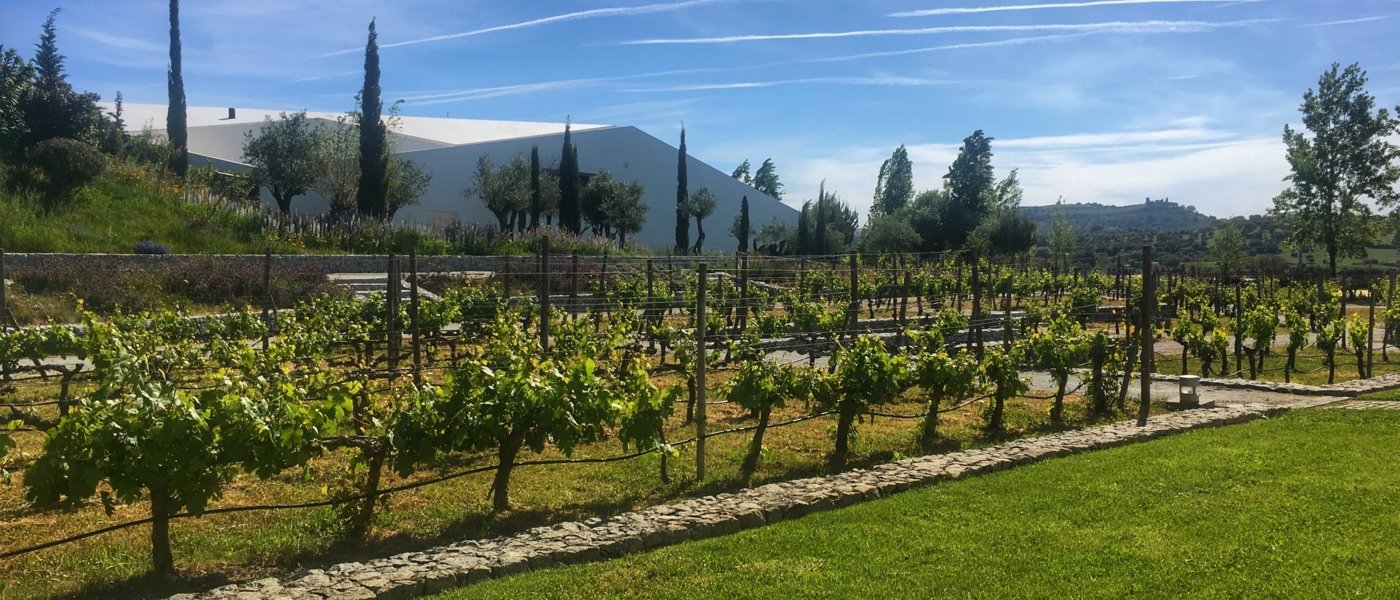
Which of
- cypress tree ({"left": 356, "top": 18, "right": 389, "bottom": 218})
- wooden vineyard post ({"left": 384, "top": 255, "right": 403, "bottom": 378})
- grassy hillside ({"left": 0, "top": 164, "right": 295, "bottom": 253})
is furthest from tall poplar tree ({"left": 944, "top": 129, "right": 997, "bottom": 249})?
wooden vineyard post ({"left": 384, "top": 255, "right": 403, "bottom": 378})

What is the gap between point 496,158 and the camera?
39625 millimetres

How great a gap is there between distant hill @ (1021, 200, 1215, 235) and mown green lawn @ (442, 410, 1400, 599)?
79770 mm

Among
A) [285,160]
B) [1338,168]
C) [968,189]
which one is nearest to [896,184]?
[968,189]

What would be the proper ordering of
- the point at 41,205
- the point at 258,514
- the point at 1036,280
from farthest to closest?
the point at 1036,280 < the point at 41,205 < the point at 258,514

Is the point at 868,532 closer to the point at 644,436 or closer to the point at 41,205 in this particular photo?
the point at 644,436

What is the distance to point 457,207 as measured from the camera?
3888 centimetres

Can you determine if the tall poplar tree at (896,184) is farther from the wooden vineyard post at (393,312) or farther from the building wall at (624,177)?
the wooden vineyard post at (393,312)

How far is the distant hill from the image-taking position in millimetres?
87500

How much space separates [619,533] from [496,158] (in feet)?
120

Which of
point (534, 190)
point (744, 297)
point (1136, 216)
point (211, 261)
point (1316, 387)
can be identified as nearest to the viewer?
point (1316, 387)

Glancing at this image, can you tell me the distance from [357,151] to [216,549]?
2909 cm

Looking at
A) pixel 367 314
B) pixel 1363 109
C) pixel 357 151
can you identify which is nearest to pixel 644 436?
pixel 367 314

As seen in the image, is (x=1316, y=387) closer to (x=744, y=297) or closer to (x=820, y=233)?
(x=744, y=297)

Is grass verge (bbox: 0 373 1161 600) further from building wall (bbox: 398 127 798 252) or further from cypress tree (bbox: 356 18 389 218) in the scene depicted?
building wall (bbox: 398 127 798 252)
